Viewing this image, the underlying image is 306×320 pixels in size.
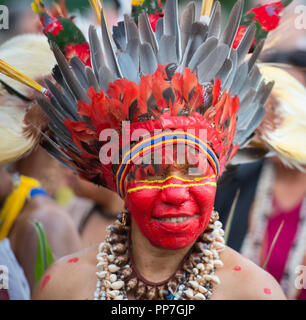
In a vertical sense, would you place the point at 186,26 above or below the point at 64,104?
above

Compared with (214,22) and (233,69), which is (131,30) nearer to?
(214,22)

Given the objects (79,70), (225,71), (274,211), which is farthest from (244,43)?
(274,211)

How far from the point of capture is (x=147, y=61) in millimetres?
1965

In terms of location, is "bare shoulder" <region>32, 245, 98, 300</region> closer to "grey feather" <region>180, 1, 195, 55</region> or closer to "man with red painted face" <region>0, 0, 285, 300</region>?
"man with red painted face" <region>0, 0, 285, 300</region>

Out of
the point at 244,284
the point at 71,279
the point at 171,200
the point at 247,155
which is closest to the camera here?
the point at 171,200

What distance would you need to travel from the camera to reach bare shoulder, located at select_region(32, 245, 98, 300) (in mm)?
2314

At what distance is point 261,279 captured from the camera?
2.09m

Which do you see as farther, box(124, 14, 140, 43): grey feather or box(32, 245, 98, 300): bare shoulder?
box(32, 245, 98, 300): bare shoulder

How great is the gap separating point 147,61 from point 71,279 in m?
1.26

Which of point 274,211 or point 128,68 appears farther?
point 274,211

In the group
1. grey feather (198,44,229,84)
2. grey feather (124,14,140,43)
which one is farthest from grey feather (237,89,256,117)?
grey feather (124,14,140,43)

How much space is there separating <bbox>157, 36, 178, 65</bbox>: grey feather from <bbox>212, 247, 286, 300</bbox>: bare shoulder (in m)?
1.03

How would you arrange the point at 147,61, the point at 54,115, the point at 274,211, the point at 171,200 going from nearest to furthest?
the point at 171,200 < the point at 147,61 < the point at 54,115 < the point at 274,211
